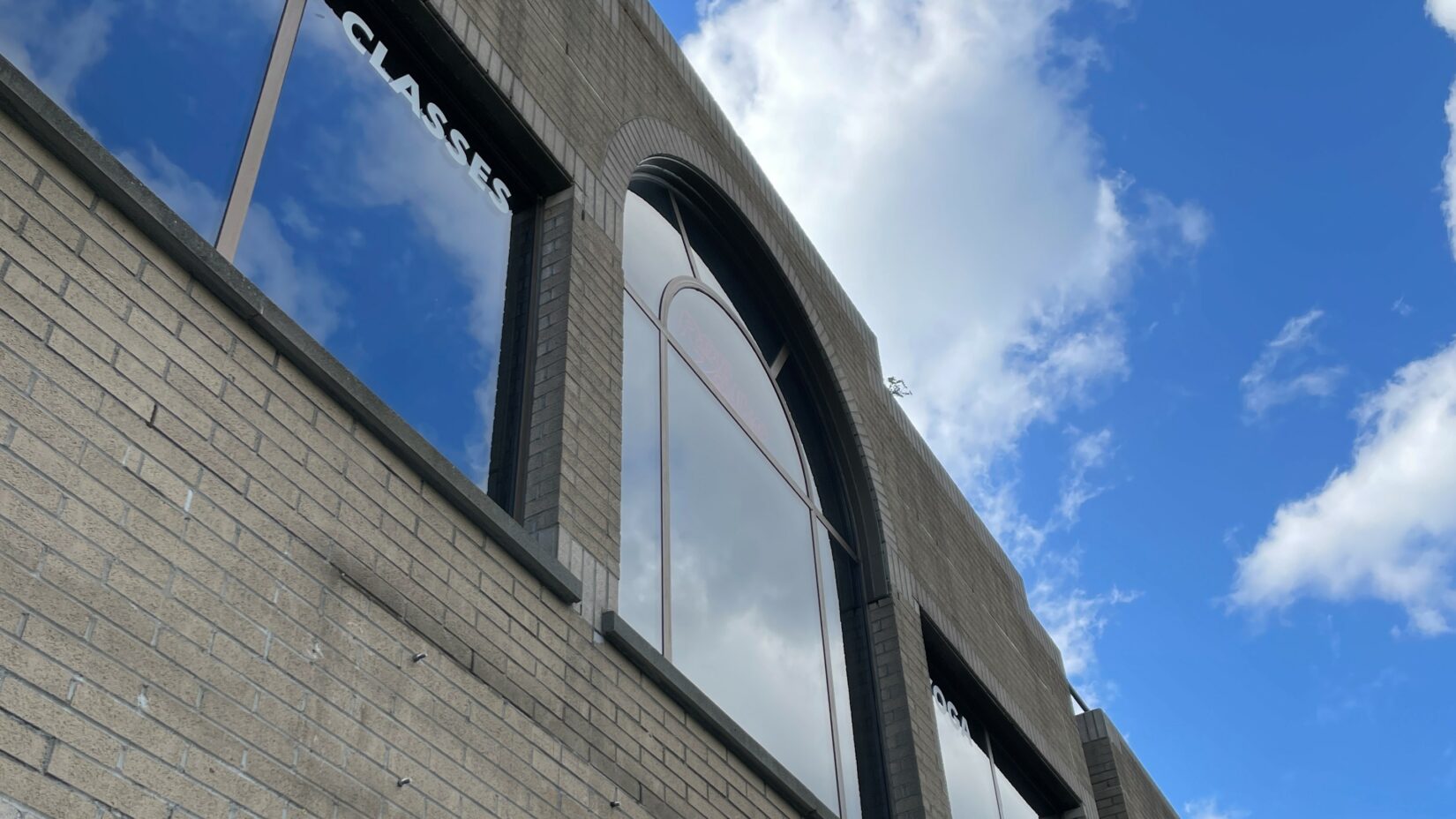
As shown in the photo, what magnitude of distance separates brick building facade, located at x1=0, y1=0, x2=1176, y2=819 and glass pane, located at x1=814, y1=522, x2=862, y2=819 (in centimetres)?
171

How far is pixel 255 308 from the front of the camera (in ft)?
14.6

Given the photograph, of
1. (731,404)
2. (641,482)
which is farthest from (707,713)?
(731,404)

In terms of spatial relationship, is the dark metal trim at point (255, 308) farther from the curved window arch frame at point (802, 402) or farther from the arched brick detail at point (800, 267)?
the arched brick detail at point (800, 267)

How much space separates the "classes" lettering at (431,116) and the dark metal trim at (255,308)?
2108 millimetres

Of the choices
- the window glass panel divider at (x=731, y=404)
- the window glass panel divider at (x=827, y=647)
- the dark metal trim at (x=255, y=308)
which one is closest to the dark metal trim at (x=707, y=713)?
the dark metal trim at (x=255, y=308)

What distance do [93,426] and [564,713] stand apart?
2.19 m

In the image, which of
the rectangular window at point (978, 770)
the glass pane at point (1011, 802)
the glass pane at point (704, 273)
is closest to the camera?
the glass pane at point (704, 273)

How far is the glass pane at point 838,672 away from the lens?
336 inches

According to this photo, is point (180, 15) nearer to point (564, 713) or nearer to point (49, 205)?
point (49, 205)

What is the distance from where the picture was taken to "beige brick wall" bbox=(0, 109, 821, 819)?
3.43 m

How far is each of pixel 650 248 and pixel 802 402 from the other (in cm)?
226

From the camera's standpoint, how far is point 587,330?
266 inches

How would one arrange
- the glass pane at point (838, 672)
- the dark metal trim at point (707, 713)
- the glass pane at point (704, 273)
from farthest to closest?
the glass pane at point (704, 273) → the glass pane at point (838, 672) → the dark metal trim at point (707, 713)

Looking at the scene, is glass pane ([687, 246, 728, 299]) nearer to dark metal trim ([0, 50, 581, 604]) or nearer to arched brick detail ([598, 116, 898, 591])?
arched brick detail ([598, 116, 898, 591])
